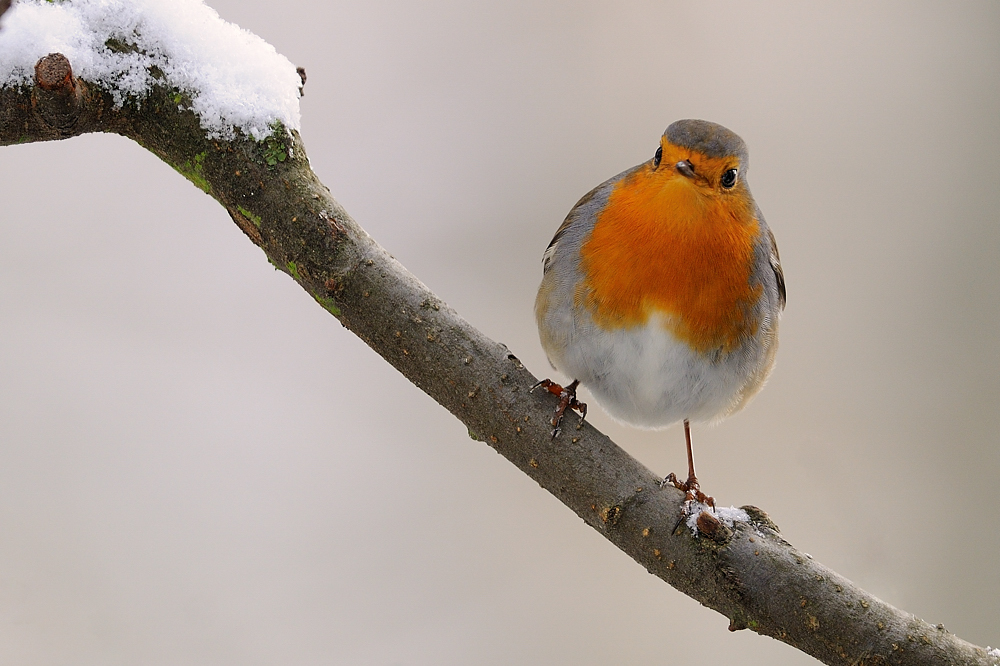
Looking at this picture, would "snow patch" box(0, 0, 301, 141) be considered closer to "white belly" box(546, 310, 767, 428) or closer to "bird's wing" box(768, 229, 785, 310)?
"white belly" box(546, 310, 767, 428)

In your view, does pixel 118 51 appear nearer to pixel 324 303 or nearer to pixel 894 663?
pixel 324 303

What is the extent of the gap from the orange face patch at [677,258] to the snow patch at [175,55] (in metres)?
0.71

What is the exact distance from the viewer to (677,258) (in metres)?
1.61

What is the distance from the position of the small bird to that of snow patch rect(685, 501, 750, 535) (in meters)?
0.06

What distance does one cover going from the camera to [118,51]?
1.34 meters

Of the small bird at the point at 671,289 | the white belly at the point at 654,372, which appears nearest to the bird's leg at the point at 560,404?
the small bird at the point at 671,289

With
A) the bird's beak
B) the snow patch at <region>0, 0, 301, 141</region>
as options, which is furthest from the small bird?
the snow patch at <region>0, 0, 301, 141</region>

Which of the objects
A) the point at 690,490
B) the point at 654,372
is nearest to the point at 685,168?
the point at 654,372

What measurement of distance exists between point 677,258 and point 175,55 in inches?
40.7

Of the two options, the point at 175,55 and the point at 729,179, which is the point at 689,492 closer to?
the point at 729,179

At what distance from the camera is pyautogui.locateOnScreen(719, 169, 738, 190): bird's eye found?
1.65 meters

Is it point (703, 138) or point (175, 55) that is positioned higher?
point (703, 138)

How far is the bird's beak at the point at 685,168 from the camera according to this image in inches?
62.1

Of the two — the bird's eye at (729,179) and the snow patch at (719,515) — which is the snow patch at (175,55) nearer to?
the bird's eye at (729,179)
